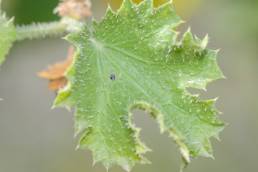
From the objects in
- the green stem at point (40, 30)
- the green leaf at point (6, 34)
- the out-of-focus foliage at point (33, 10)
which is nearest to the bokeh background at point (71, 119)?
the out-of-focus foliage at point (33, 10)

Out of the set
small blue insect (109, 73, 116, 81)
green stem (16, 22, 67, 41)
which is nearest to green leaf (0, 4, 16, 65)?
green stem (16, 22, 67, 41)

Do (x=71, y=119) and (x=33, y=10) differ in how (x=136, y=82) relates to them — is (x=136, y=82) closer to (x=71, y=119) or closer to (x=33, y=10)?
(x=33, y=10)

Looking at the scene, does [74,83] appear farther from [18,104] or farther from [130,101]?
[18,104]

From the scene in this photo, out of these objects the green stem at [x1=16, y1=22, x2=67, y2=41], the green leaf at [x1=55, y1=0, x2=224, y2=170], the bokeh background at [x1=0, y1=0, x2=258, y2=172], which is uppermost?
the green stem at [x1=16, y1=22, x2=67, y2=41]

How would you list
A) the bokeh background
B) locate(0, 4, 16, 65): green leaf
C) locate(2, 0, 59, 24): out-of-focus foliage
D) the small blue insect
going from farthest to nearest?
1. the bokeh background
2. locate(2, 0, 59, 24): out-of-focus foliage
3. the small blue insect
4. locate(0, 4, 16, 65): green leaf

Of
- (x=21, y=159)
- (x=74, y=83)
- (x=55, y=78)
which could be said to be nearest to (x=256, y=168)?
(x=21, y=159)

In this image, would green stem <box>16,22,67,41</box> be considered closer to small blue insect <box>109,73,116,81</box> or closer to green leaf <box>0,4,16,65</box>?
green leaf <box>0,4,16,65</box>
